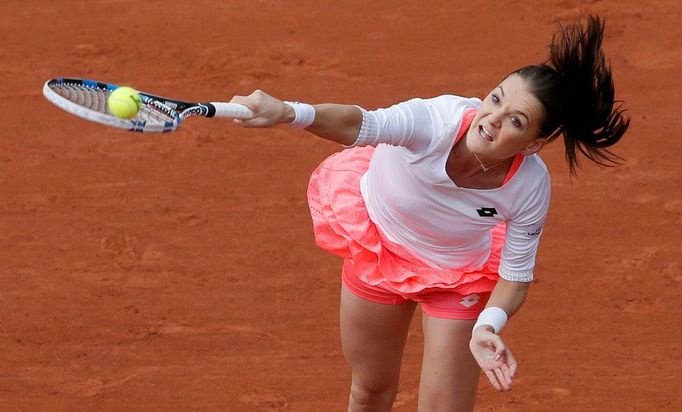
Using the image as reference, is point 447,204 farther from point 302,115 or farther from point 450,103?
point 302,115

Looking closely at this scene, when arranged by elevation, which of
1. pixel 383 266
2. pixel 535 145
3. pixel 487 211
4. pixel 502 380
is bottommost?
pixel 502 380

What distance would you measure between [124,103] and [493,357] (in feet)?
5.29

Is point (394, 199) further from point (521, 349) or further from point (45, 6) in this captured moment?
point (45, 6)

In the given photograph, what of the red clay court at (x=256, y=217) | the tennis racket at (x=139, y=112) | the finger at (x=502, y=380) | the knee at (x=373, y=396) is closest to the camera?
the tennis racket at (x=139, y=112)

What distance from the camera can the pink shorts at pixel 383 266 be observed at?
4.86m

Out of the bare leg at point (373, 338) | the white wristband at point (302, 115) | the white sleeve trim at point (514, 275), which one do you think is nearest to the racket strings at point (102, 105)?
the white wristband at point (302, 115)

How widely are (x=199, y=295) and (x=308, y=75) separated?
244 cm

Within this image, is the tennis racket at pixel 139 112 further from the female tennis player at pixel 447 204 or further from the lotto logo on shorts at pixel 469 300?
the lotto logo on shorts at pixel 469 300

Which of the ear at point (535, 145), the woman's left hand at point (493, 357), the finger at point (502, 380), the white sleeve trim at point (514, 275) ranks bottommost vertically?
the finger at point (502, 380)

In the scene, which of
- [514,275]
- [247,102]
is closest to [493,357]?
[514,275]

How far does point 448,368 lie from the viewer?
482 centimetres

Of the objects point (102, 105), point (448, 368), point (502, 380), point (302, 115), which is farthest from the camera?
point (448, 368)

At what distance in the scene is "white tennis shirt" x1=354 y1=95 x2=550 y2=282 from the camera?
14.6ft

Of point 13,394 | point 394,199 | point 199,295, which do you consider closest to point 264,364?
point 199,295
